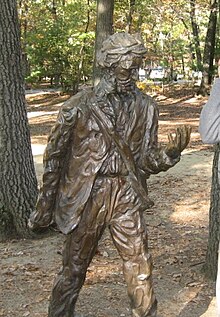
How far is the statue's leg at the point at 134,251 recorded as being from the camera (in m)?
3.62

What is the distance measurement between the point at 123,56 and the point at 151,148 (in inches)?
25.2

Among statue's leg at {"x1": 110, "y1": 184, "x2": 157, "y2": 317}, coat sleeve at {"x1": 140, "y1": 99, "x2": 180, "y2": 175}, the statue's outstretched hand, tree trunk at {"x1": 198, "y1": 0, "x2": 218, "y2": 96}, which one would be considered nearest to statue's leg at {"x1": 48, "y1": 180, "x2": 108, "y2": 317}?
statue's leg at {"x1": 110, "y1": 184, "x2": 157, "y2": 317}

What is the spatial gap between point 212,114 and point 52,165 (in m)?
1.09

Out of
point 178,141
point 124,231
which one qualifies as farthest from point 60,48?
point 178,141

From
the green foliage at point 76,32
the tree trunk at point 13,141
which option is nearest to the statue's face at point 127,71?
the tree trunk at point 13,141

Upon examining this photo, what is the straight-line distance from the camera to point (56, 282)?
389cm

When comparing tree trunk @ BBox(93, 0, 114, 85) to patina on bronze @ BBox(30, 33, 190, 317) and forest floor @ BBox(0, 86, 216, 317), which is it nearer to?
forest floor @ BBox(0, 86, 216, 317)

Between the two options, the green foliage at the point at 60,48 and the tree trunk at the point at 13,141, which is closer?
the tree trunk at the point at 13,141

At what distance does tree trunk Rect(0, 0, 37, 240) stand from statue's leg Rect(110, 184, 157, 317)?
3.35 metres

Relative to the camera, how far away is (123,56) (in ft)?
11.0

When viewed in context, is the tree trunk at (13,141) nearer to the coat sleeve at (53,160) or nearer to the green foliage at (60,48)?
the coat sleeve at (53,160)

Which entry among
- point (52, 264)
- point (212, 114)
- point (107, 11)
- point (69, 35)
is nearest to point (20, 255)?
Answer: point (52, 264)

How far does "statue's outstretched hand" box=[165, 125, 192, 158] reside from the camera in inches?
132

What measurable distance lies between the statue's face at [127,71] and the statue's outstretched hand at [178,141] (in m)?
0.41
